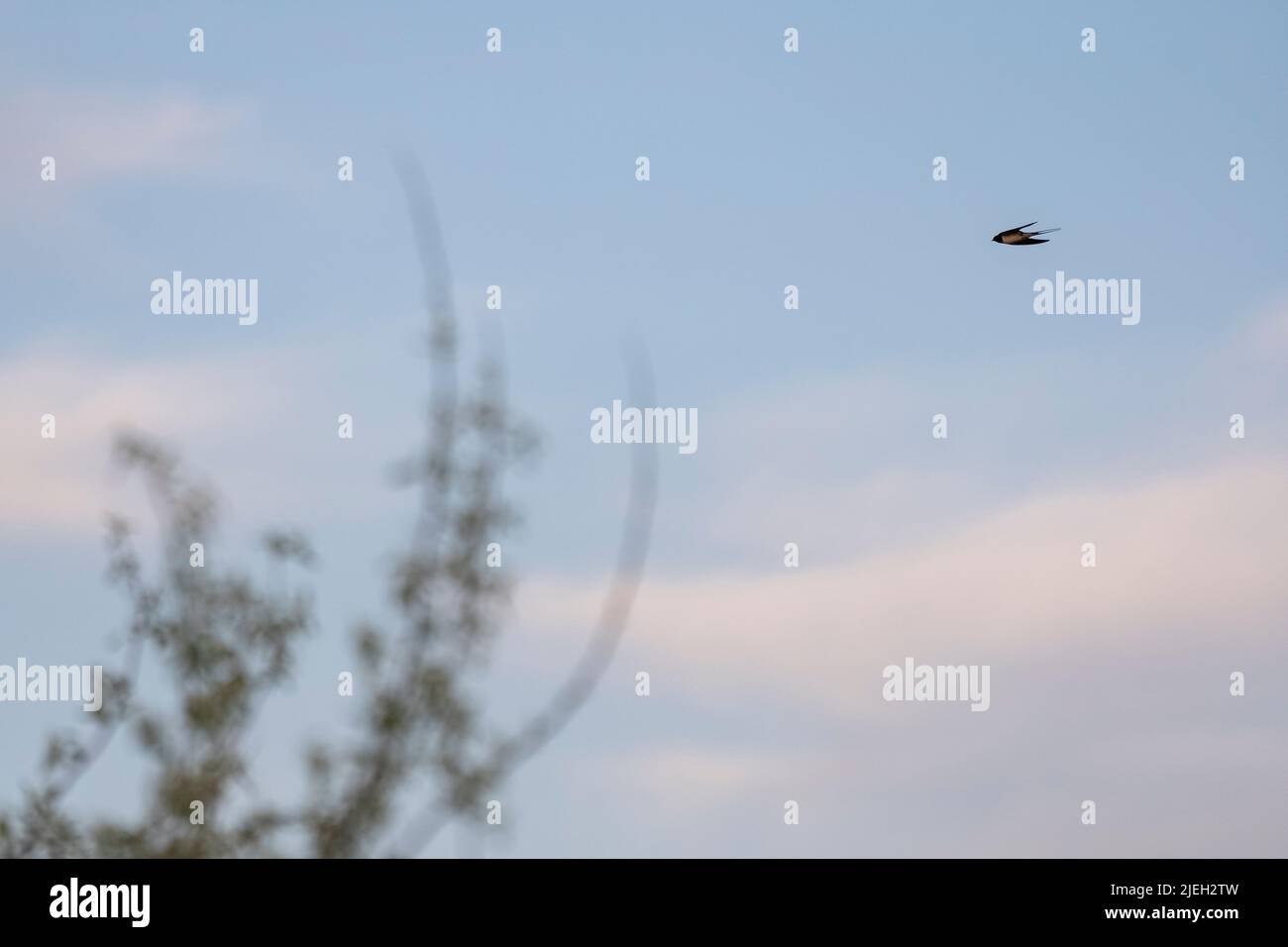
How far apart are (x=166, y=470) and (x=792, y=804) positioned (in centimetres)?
495
